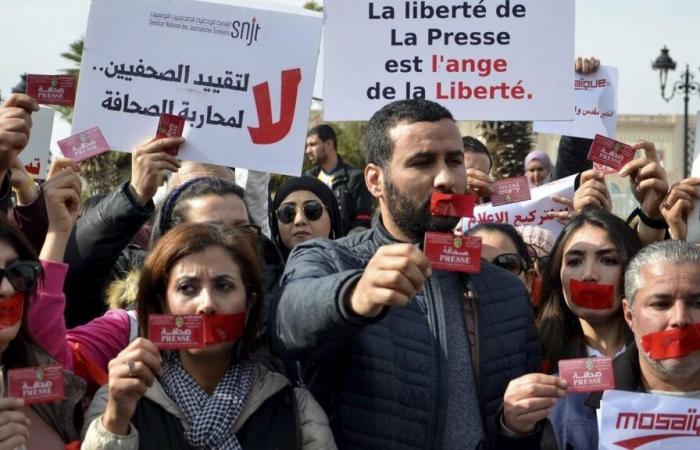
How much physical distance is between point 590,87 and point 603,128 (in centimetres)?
24

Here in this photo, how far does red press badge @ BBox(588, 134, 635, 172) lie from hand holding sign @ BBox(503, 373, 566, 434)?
1608 millimetres

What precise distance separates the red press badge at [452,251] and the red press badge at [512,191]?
6.32 feet

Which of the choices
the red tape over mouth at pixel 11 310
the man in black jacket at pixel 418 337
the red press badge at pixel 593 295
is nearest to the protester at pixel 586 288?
the red press badge at pixel 593 295

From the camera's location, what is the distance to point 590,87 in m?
6.57

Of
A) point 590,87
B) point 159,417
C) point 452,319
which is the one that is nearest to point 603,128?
point 590,87

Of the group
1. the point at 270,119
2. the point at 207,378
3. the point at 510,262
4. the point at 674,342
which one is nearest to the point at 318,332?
the point at 207,378

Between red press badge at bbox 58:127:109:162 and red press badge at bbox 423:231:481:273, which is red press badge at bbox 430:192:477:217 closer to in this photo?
red press badge at bbox 423:231:481:273

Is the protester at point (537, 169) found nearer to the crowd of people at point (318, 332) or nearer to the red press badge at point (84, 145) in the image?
the crowd of people at point (318, 332)

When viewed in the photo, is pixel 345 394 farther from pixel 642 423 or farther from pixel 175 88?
pixel 175 88

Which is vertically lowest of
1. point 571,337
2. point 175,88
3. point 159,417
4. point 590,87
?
point 159,417

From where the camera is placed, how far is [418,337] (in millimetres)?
3867

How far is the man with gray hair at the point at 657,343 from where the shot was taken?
4039 millimetres

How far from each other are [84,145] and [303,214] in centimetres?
152

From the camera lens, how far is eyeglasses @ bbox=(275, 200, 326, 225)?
6215 mm
